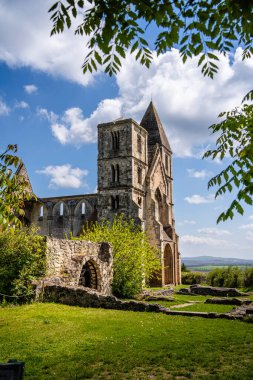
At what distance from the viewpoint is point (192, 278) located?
43.9 m

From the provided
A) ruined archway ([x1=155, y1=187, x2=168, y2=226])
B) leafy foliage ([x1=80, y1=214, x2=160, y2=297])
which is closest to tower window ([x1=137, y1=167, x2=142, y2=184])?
ruined archway ([x1=155, y1=187, x2=168, y2=226])

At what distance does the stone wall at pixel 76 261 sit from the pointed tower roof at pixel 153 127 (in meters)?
31.4

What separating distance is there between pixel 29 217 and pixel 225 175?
144 feet

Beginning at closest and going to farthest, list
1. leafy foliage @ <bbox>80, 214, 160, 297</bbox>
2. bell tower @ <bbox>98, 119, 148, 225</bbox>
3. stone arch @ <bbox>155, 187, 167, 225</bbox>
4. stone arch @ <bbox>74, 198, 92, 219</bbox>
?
leafy foliage @ <bbox>80, 214, 160, 297</bbox>, bell tower @ <bbox>98, 119, 148, 225</bbox>, stone arch @ <bbox>74, 198, 92, 219</bbox>, stone arch @ <bbox>155, 187, 167, 225</bbox>

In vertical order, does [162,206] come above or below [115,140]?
below

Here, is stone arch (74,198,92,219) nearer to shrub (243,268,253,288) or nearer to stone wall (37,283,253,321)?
shrub (243,268,253,288)

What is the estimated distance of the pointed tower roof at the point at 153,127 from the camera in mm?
51438

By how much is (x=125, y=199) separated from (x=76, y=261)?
20.4 m

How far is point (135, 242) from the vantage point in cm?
2491

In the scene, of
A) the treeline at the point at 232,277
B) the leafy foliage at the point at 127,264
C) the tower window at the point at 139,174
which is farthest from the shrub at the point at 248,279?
the tower window at the point at 139,174

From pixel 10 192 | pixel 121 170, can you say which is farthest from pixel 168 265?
pixel 10 192

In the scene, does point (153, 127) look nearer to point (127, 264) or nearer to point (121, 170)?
point (121, 170)

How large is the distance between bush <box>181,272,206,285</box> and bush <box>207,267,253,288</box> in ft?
19.8

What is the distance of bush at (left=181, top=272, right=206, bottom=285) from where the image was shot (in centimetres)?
4209
